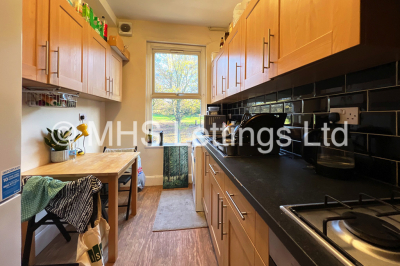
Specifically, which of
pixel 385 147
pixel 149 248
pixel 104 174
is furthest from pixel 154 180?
pixel 385 147

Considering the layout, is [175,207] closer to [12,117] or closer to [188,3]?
[12,117]

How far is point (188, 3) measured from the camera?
241 cm

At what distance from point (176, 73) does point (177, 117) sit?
0.82 meters

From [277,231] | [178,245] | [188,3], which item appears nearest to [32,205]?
[178,245]

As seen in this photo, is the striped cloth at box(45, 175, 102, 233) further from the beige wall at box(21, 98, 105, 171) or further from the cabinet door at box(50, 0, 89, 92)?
the cabinet door at box(50, 0, 89, 92)

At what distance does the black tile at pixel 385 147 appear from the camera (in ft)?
2.45

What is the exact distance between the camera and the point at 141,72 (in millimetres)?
2955

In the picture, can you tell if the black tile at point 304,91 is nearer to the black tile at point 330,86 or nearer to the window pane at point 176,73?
the black tile at point 330,86

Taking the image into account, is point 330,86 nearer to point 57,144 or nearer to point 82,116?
point 57,144

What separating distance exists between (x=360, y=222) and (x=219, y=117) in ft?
7.60

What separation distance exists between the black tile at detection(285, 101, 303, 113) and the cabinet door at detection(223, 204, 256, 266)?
35.7 inches

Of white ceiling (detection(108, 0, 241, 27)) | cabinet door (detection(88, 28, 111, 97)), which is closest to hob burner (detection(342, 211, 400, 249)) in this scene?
cabinet door (detection(88, 28, 111, 97))

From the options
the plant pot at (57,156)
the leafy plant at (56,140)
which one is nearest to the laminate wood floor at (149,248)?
the plant pot at (57,156)

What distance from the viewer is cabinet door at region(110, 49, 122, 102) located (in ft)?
8.02
